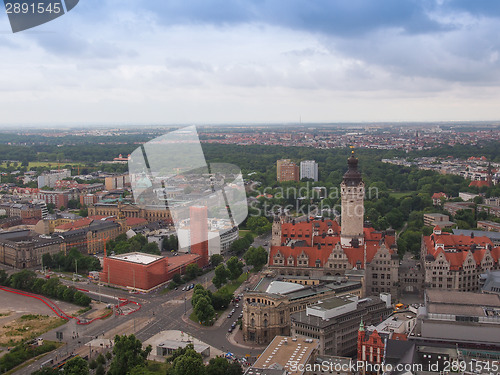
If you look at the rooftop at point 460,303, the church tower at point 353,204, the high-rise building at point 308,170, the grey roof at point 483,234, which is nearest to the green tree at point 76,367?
the rooftop at point 460,303

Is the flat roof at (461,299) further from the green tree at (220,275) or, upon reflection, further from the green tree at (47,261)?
the green tree at (47,261)

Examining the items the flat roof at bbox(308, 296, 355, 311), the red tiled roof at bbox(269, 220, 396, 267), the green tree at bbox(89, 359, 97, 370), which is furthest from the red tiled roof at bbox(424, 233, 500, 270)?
the green tree at bbox(89, 359, 97, 370)

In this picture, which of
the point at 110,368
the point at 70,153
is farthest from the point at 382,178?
the point at 70,153

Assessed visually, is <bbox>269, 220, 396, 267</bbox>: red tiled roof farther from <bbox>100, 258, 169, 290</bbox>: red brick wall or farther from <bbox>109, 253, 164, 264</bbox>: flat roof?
<bbox>109, 253, 164, 264</bbox>: flat roof

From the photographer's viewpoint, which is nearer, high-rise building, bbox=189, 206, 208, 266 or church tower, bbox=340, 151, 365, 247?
church tower, bbox=340, 151, 365, 247

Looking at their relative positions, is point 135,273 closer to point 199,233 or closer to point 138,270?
point 138,270
